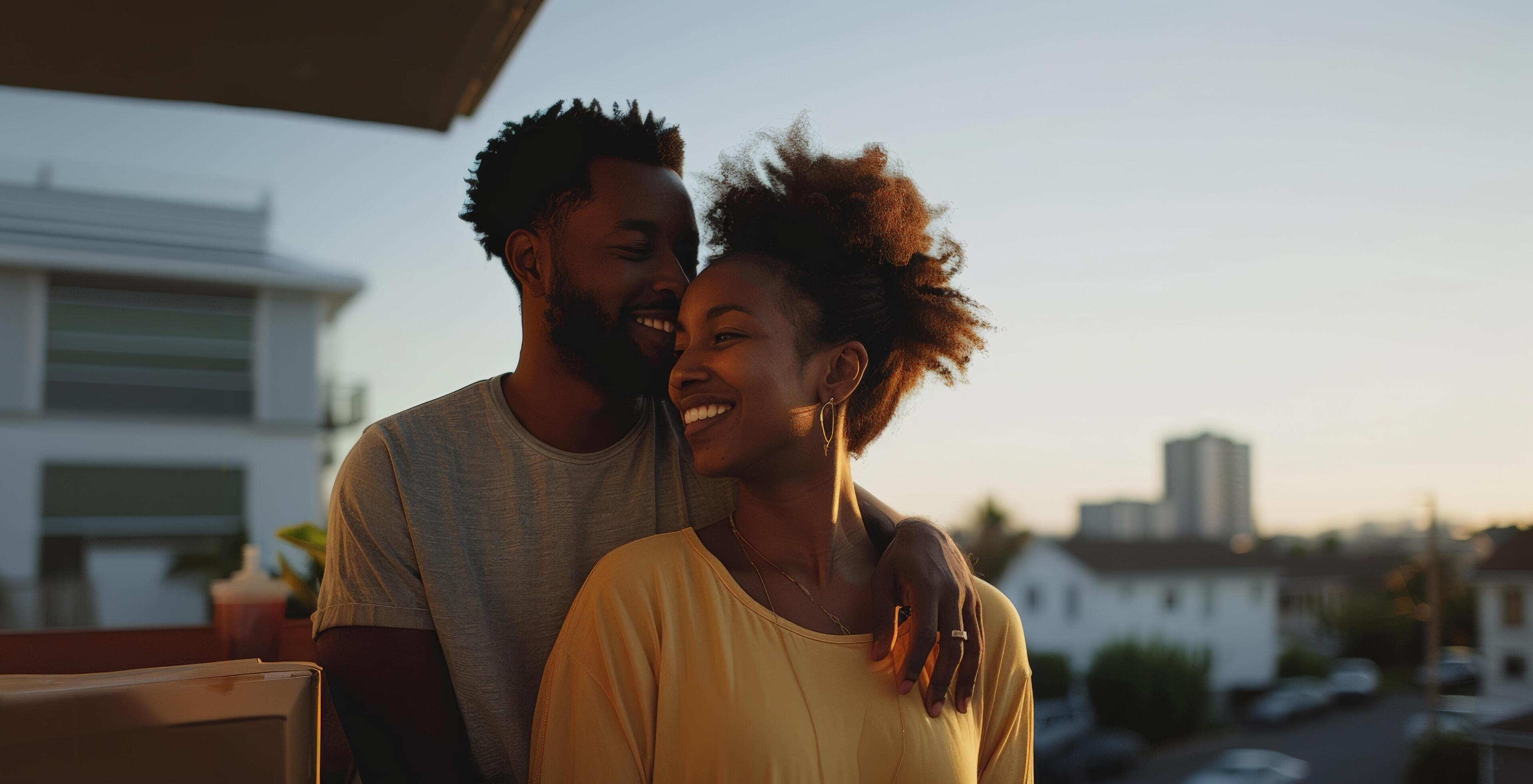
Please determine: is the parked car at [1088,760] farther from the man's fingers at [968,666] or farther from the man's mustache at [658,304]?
the man's mustache at [658,304]

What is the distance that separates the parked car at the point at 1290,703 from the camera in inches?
1361

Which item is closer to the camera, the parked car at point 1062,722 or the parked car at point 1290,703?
the parked car at point 1062,722

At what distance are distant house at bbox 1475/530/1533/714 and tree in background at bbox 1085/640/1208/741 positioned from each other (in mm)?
12835

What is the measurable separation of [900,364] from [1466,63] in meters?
28.8

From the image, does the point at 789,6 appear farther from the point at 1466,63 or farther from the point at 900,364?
the point at 1466,63

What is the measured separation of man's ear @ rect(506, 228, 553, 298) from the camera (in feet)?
5.01

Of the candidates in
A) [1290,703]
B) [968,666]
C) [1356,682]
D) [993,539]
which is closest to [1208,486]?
[993,539]

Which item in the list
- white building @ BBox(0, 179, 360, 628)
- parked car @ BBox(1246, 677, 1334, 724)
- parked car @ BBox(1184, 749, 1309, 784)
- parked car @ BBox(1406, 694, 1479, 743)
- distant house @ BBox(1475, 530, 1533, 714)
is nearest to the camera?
white building @ BBox(0, 179, 360, 628)

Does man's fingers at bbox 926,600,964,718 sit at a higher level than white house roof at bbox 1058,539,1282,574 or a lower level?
higher

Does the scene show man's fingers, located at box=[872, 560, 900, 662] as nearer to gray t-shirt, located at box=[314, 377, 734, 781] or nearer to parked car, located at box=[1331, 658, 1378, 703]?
gray t-shirt, located at box=[314, 377, 734, 781]

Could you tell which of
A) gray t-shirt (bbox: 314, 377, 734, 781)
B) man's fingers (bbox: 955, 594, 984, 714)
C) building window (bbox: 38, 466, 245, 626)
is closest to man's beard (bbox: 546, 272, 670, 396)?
gray t-shirt (bbox: 314, 377, 734, 781)

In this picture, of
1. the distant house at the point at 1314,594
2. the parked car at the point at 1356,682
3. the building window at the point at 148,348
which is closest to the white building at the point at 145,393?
the building window at the point at 148,348

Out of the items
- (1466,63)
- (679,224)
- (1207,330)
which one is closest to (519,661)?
(679,224)

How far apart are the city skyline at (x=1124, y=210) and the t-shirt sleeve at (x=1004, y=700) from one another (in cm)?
25
